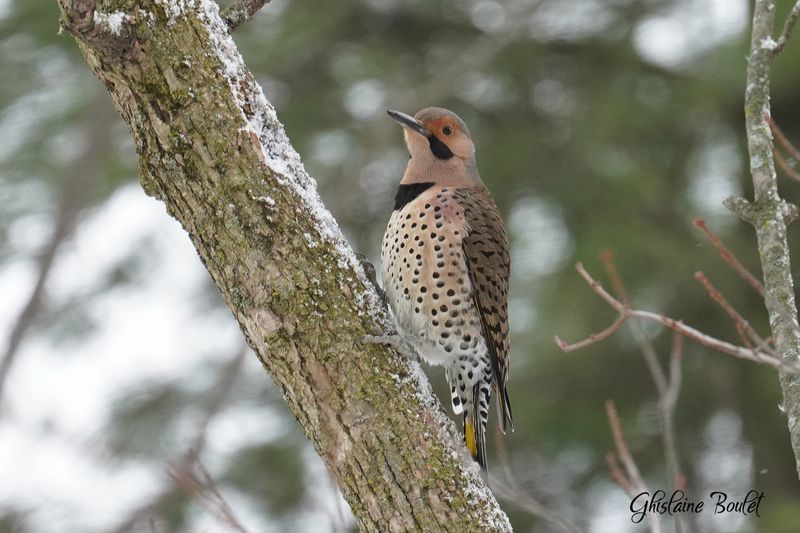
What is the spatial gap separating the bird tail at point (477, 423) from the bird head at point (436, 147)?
0.98 meters

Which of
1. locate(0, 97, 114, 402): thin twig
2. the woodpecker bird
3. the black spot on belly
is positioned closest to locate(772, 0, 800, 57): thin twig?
the woodpecker bird

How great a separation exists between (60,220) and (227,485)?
2.65m

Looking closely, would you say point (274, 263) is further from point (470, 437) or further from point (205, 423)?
point (205, 423)

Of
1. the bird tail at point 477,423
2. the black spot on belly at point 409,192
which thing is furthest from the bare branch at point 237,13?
the bird tail at point 477,423

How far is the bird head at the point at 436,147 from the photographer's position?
16.0 feet

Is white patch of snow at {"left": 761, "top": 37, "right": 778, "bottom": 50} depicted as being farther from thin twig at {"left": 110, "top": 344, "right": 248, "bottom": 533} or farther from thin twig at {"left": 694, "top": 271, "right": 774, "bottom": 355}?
thin twig at {"left": 110, "top": 344, "right": 248, "bottom": 533}

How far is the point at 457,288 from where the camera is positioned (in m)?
4.46

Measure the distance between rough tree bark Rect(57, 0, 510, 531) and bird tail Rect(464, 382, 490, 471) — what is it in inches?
48.2

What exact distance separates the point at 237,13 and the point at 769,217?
1739 mm

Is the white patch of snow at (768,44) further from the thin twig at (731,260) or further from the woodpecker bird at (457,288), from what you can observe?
the woodpecker bird at (457,288)

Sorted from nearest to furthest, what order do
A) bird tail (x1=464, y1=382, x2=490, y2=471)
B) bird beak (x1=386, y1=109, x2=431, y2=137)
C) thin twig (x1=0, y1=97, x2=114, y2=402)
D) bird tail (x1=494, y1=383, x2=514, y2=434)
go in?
bird tail (x1=464, y1=382, x2=490, y2=471) → bird tail (x1=494, y1=383, x2=514, y2=434) → bird beak (x1=386, y1=109, x2=431, y2=137) → thin twig (x1=0, y1=97, x2=114, y2=402)

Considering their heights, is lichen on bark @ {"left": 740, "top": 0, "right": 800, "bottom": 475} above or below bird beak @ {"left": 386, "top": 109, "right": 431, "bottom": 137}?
below

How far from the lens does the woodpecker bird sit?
4371 mm

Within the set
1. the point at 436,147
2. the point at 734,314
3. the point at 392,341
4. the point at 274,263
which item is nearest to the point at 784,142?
the point at 734,314
